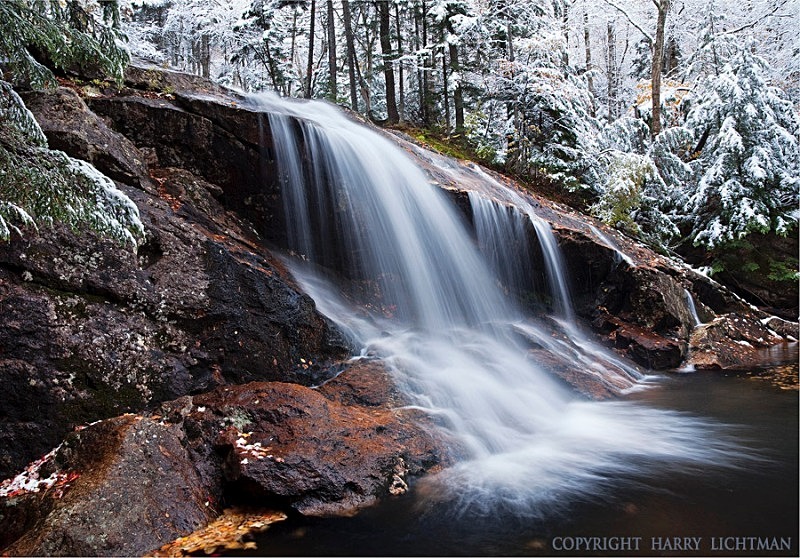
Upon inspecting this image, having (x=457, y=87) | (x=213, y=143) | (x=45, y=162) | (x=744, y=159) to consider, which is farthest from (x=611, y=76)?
(x=45, y=162)

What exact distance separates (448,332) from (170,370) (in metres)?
4.24

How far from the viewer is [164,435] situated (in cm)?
395

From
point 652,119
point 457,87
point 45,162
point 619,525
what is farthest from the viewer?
point 457,87

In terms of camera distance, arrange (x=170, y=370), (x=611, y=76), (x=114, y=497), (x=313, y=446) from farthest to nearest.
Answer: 1. (x=611, y=76)
2. (x=170, y=370)
3. (x=313, y=446)
4. (x=114, y=497)

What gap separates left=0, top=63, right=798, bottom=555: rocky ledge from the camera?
11.6 feet

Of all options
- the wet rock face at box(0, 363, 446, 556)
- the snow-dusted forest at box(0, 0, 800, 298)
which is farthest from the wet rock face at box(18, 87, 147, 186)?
the snow-dusted forest at box(0, 0, 800, 298)

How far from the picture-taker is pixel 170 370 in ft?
15.4

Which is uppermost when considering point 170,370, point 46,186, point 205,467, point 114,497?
point 46,186

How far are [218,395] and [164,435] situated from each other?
0.75m

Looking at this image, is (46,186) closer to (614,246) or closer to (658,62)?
(614,246)

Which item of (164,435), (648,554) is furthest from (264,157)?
(648,554)

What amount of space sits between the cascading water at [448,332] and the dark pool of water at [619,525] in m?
0.25

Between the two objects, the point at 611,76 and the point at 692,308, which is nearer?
the point at 692,308

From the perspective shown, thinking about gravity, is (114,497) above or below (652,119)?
below
